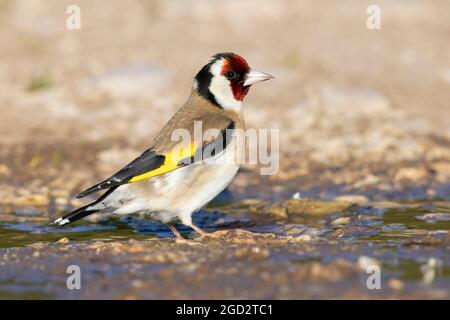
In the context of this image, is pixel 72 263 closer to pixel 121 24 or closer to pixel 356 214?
pixel 356 214

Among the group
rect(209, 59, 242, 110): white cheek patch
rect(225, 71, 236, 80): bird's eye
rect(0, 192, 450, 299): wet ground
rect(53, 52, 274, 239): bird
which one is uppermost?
rect(225, 71, 236, 80): bird's eye

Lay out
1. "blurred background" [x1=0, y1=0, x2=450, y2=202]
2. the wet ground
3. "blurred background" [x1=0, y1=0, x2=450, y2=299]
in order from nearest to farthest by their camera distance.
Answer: the wet ground, "blurred background" [x1=0, y1=0, x2=450, y2=299], "blurred background" [x1=0, y1=0, x2=450, y2=202]

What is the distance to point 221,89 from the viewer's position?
796cm

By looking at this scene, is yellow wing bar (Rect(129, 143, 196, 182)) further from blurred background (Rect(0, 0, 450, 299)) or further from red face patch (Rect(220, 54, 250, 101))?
red face patch (Rect(220, 54, 250, 101))

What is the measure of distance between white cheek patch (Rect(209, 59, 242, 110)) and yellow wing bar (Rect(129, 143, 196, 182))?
2.68ft

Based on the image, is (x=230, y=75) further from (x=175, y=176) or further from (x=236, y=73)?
(x=175, y=176)

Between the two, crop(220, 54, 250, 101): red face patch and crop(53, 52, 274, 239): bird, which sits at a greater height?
crop(220, 54, 250, 101): red face patch

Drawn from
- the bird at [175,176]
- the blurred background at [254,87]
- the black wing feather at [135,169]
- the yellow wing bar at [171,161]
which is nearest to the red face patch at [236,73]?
the bird at [175,176]

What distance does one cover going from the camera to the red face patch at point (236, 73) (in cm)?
796

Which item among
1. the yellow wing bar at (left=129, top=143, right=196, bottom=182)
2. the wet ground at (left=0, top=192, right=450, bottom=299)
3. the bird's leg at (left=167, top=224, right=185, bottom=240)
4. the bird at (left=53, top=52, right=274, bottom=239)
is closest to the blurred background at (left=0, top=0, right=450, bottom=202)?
the wet ground at (left=0, top=192, right=450, bottom=299)

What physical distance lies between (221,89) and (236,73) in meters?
0.19

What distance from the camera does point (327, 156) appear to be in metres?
10.3

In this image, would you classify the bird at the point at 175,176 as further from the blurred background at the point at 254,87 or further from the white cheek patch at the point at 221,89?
the blurred background at the point at 254,87

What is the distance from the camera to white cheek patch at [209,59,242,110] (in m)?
7.91
